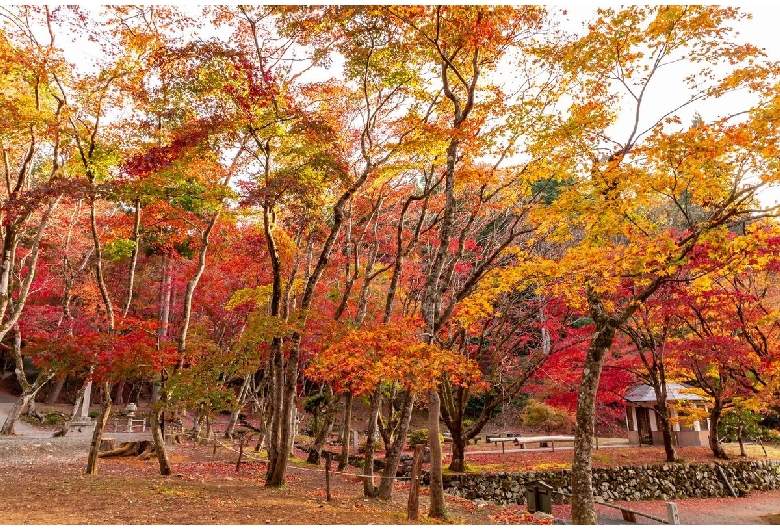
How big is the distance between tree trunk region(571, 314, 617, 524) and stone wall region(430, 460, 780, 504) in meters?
6.10

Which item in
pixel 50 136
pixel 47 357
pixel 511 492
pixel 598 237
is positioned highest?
pixel 50 136

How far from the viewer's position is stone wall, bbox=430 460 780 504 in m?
14.5

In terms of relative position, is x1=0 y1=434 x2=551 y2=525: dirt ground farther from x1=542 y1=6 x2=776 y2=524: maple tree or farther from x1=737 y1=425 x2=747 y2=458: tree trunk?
x1=737 y1=425 x2=747 y2=458: tree trunk

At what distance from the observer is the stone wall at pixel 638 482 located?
14.5 metres

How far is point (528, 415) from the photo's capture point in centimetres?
2473

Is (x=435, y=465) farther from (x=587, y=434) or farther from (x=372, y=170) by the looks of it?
(x=372, y=170)

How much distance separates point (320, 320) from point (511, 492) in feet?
27.6

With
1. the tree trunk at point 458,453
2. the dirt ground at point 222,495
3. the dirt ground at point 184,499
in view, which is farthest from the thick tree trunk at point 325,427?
the tree trunk at point 458,453

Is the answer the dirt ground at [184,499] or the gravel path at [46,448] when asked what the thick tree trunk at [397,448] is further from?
the gravel path at [46,448]

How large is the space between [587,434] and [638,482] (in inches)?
363

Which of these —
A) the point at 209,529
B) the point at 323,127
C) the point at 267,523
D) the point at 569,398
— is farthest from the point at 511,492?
the point at 323,127

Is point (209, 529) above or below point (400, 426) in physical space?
below

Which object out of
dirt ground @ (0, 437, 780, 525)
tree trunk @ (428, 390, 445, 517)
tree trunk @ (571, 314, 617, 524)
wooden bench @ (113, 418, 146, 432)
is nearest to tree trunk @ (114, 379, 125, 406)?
wooden bench @ (113, 418, 146, 432)

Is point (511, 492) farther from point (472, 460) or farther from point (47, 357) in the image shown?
point (47, 357)
